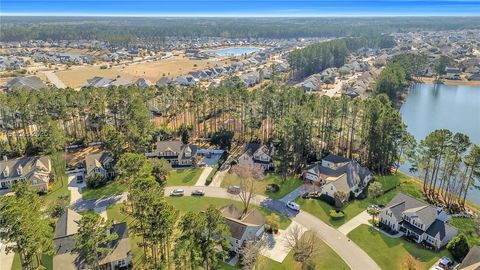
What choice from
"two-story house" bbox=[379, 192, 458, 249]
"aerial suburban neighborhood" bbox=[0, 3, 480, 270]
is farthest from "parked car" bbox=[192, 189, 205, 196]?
"two-story house" bbox=[379, 192, 458, 249]

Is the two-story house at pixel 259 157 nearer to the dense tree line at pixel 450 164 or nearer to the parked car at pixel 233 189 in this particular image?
the parked car at pixel 233 189

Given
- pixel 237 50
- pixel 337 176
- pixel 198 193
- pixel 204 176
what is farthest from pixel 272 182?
pixel 237 50

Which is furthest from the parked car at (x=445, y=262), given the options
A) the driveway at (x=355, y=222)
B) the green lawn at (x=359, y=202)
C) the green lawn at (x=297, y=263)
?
the green lawn at (x=359, y=202)

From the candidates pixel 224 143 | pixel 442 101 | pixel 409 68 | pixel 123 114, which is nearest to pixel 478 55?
pixel 409 68

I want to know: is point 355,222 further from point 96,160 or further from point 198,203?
point 96,160

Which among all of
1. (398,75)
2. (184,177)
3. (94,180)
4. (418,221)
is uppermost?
(398,75)

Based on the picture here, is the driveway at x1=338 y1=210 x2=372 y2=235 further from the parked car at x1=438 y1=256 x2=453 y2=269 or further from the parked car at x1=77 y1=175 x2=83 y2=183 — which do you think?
the parked car at x1=77 y1=175 x2=83 y2=183
